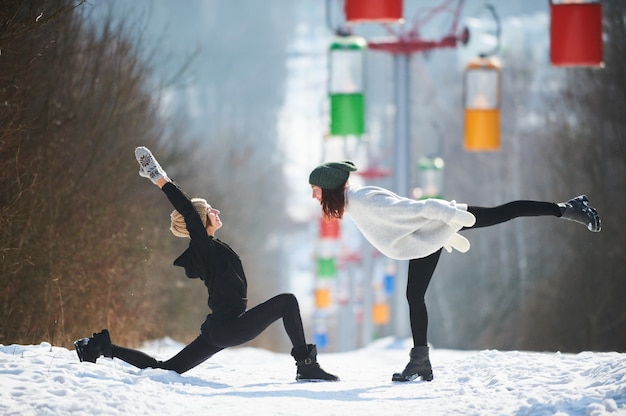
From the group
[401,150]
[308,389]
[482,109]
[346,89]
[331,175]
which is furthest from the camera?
[401,150]

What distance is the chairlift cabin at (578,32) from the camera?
1460 cm

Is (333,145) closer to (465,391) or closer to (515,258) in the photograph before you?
(465,391)

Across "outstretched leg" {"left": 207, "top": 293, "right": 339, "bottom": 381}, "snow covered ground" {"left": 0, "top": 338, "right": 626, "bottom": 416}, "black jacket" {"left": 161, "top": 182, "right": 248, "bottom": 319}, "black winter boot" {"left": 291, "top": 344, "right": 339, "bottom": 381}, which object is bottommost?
"snow covered ground" {"left": 0, "top": 338, "right": 626, "bottom": 416}

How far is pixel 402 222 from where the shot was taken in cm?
877

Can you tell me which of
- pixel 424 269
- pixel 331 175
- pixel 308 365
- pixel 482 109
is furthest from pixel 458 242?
pixel 482 109

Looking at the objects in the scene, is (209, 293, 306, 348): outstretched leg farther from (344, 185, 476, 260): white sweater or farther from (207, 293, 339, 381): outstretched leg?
(344, 185, 476, 260): white sweater

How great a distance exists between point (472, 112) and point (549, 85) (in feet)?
102

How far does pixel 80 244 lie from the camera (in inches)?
550

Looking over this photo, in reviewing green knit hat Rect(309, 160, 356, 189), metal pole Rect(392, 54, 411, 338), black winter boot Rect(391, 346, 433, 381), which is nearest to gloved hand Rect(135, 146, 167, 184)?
green knit hat Rect(309, 160, 356, 189)

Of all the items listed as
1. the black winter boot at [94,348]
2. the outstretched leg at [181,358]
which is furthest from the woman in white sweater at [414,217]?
the black winter boot at [94,348]

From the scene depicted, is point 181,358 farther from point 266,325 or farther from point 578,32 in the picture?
point 578,32

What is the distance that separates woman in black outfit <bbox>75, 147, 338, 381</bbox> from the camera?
28.7 ft

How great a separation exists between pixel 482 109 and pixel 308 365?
7740mm

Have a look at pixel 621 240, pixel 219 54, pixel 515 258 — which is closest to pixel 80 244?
pixel 621 240
